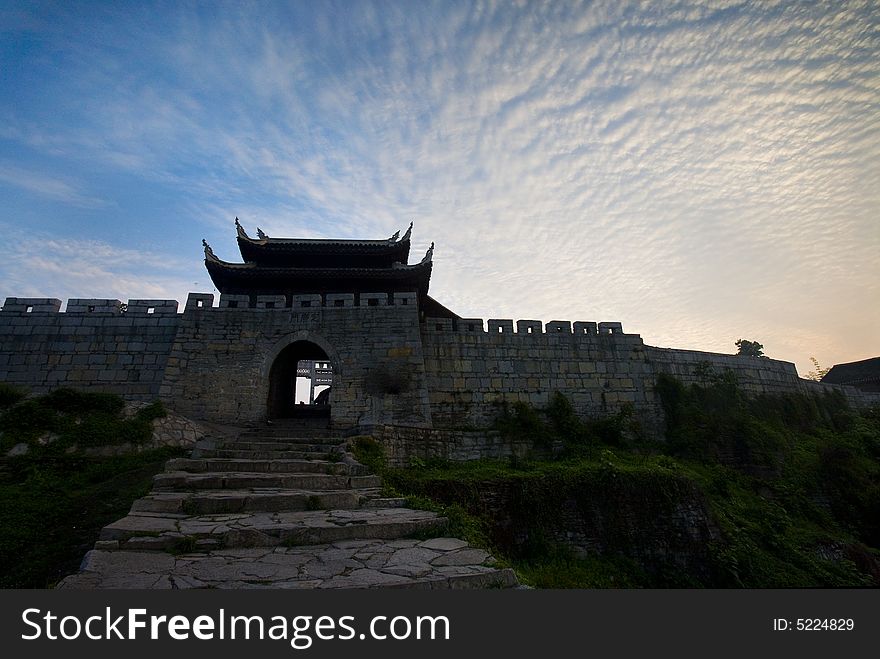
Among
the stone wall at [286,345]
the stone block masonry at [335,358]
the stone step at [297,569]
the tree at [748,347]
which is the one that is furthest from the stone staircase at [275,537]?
the tree at [748,347]

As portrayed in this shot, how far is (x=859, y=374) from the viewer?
2600cm

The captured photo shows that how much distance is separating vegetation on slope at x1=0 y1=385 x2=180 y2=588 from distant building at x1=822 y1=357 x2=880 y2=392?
99.0 ft

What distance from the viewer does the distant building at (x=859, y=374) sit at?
967 inches

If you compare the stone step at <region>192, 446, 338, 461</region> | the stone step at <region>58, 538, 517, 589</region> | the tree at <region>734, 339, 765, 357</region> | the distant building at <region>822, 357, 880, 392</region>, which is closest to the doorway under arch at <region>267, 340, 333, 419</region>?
the stone step at <region>192, 446, 338, 461</region>

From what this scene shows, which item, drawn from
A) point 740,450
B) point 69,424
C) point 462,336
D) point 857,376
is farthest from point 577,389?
point 857,376

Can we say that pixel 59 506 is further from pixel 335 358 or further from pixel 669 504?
pixel 669 504

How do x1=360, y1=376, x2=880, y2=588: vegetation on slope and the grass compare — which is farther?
x1=360, y1=376, x2=880, y2=588: vegetation on slope

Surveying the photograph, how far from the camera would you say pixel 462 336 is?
13758 millimetres

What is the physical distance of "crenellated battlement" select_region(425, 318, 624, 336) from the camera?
1383 centimetres

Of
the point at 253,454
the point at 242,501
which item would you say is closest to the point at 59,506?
the point at 242,501

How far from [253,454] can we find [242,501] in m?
2.83

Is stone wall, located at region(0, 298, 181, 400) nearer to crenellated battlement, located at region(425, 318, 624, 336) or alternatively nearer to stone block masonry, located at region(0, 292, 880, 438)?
stone block masonry, located at region(0, 292, 880, 438)

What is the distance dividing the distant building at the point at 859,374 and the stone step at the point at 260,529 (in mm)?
28036

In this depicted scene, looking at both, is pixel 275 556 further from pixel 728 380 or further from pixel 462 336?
→ pixel 728 380
